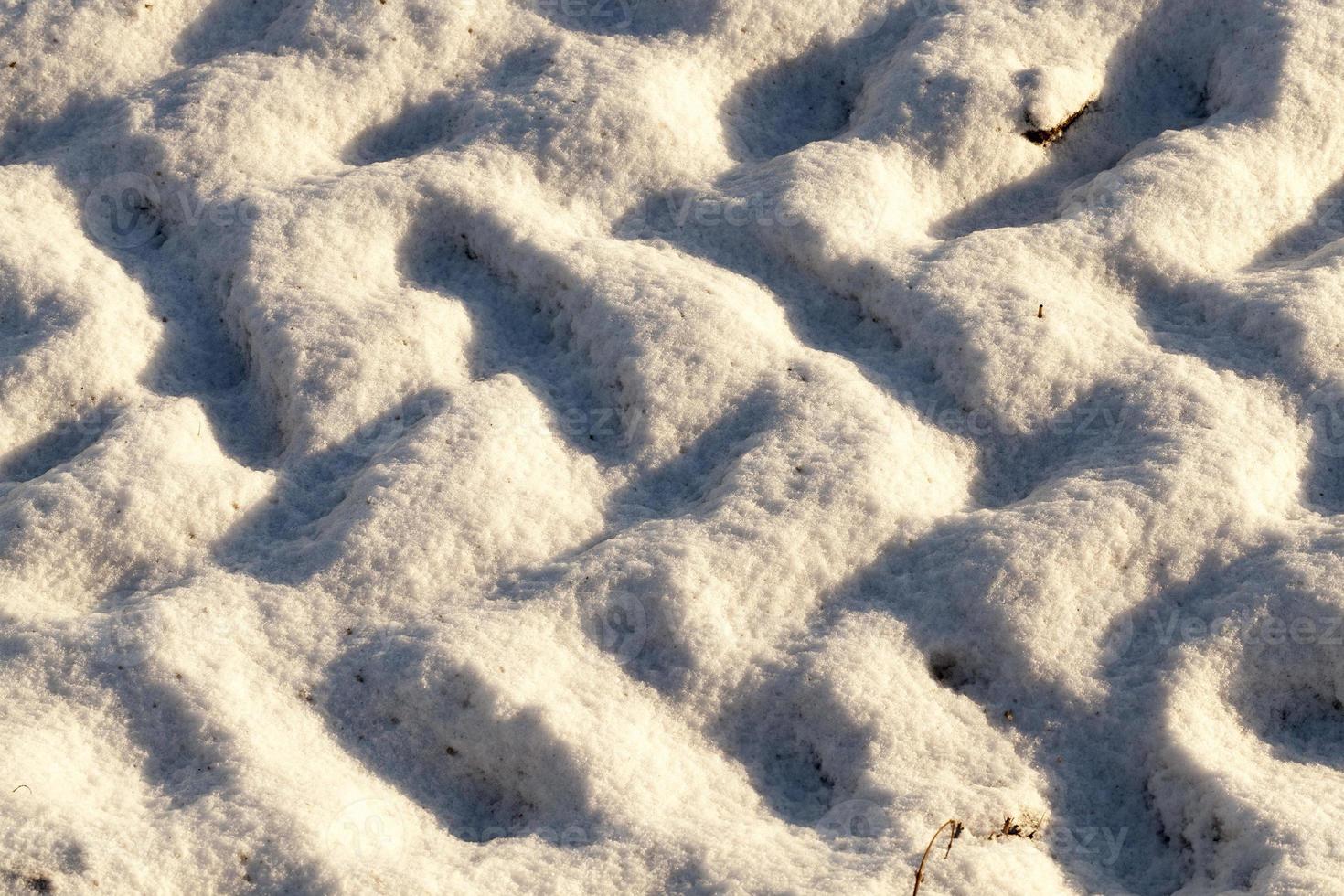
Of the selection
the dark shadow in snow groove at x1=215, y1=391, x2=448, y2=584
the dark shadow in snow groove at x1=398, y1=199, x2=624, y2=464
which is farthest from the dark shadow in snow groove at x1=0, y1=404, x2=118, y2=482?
the dark shadow in snow groove at x1=398, y1=199, x2=624, y2=464

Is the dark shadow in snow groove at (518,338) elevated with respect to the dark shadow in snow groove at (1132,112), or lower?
lower

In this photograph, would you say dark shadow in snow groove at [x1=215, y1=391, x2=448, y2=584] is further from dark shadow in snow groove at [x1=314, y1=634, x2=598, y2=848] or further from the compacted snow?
dark shadow in snow groove at [x1=314, y1=634, x2=598, y2=848]

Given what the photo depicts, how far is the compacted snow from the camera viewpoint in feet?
10.4

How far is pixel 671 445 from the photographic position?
12.9 ft

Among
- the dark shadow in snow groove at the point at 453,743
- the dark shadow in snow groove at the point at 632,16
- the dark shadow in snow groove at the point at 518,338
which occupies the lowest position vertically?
the dark shadow in snow groove at the point at 453,743

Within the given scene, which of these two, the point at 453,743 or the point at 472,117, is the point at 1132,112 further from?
the point at 453,743

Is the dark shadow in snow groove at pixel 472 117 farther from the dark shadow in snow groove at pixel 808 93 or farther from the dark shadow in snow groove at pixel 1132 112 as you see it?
the dark shadow in snow groove at pixel 1132 112

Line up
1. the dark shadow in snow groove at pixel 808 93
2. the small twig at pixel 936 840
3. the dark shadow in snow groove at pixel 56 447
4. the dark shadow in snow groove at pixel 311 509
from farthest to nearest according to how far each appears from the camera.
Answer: the dark shadow in snow groove at pixel 808 93
the dark shadow in snow groove at pixel 56 447
the dark shadow in snow groove at pixel 311 509
the small twig at pixel 936 840

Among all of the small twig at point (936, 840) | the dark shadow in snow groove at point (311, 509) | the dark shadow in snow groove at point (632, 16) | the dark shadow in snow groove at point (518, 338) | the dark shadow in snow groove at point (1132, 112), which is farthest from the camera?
the dark shadow in snow groove at point (632, 16)

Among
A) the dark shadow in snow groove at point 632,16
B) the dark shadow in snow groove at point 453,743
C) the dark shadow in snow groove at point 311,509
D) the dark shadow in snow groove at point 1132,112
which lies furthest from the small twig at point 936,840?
the dark shadow in snow groove at point 632,16

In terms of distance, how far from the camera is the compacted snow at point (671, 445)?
3168mm

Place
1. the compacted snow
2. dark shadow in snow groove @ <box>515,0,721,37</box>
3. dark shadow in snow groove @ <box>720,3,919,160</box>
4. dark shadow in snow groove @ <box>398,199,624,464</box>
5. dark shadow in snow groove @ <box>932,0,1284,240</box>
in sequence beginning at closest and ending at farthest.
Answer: the compacted snow → dark shadow in snow groove @ <box>398,199,624,464</box> → dark shadow in snow groove @ <box>932,0,1284,240</box> → dark shadow in snow groove @ <box>720,3,919,160</box> → dark shadow in snow groove @ <box>515,0,721,37</box>

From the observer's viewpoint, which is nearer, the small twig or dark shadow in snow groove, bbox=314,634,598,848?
the small twig

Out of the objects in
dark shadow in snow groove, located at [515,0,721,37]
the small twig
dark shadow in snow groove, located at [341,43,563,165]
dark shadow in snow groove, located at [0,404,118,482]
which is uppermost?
dark shadow in snow groove, located at [515,0,721,37]
